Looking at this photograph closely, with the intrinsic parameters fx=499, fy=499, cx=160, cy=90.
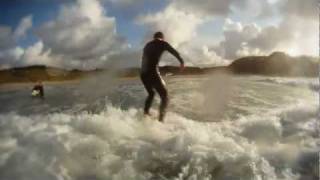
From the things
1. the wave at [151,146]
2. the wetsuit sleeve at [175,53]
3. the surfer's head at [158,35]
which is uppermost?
the surfer's head at [158,35]

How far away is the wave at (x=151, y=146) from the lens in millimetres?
3457

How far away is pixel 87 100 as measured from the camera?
3.68 metres

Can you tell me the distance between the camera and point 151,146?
3.54 m

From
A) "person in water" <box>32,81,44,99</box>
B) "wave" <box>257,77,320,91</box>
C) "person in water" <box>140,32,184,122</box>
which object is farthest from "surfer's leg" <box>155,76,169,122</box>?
"person in water" <box>32,81,44,99</box>

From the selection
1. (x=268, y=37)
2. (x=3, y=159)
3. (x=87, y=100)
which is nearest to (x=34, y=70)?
(x=87, y=100)

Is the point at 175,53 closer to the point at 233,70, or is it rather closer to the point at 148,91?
the point at 148,91

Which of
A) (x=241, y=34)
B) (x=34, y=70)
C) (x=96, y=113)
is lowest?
(x=96, y=113)

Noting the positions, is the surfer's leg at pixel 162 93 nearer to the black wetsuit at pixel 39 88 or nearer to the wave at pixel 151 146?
the wave at pixel 151 146

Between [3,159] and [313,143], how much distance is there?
225cm

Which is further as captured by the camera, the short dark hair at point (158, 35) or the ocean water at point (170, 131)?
the short dark hair at point (158, 35)

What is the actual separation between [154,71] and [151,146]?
1.80 feet

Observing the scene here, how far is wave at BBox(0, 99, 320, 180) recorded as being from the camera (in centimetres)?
346

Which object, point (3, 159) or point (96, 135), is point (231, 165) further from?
point (3, 159)

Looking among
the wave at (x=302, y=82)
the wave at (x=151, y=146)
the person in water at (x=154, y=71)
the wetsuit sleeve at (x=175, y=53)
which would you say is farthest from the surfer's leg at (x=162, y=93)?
the wave at (x=302, y=82)
